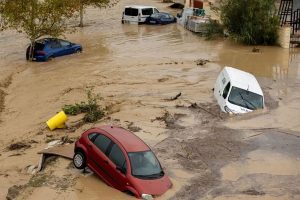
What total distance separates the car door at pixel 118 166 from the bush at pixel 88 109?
5.72m

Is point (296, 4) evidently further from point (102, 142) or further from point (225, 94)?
point (102, 142)

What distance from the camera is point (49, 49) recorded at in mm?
29812

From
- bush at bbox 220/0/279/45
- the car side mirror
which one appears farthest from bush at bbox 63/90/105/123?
bush at bbox 220/0/279/45

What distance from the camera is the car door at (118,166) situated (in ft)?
41.6

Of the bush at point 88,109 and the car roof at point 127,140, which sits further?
Result: the bush at point 88,109

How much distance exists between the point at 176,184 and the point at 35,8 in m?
19.7

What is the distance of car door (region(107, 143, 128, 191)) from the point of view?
41.6 feet

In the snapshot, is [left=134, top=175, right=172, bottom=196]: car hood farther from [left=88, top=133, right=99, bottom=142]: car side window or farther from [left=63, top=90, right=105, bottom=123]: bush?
[left=63, top=90, right=105, bottom=123]: bush

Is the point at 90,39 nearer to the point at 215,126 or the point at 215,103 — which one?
the point at 215,103

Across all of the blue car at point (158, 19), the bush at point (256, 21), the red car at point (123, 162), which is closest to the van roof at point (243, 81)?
the red car at point (123, 162)

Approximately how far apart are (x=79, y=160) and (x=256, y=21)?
23.1 meters

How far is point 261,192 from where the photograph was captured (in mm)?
13219

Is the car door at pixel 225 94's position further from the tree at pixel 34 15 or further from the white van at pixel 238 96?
the tree at pixel 34 15

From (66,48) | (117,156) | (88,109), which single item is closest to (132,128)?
(88,109)
